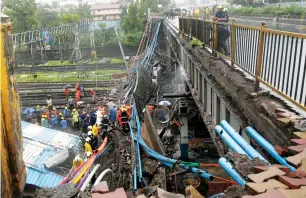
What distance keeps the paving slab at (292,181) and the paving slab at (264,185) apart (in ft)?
0.14

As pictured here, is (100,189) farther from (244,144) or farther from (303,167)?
(303,167)

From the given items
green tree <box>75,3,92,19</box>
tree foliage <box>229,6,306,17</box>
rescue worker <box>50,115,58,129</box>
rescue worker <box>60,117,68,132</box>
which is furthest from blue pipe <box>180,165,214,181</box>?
green tree <box>75,3,92,19</box>

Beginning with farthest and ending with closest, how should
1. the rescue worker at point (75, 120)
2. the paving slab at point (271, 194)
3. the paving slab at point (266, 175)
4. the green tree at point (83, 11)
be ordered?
1. the green tree at point (83, 11)
2. the rescue worker at point (75, 120)
3. the paving slab at point (266, 175)
4. the paving slab at point (271, 194)

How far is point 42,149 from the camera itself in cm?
1237

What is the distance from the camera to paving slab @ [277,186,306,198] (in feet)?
7.98

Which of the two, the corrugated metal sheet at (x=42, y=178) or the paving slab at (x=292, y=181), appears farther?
the corrugated metal sheet at (x=42, y=178)

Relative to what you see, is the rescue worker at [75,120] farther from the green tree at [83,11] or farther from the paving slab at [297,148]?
the green tree at [83,11]

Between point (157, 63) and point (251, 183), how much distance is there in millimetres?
21912

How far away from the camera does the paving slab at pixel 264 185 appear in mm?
2577

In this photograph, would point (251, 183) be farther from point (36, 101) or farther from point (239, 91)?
point (36, 101)

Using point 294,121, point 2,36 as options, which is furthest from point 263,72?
point 2,36

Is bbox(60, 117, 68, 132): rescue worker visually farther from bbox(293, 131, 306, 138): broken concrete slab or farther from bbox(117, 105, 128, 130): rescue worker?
bbox(293, 131, 306, 138): broken concrete slab

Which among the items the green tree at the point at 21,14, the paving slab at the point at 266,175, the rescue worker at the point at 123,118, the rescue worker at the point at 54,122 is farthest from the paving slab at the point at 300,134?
the green tree at the point at 21,14

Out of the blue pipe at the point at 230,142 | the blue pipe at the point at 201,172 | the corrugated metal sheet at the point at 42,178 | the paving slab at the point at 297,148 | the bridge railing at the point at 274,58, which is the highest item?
the bridge railing at the point at 274,58
